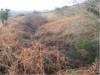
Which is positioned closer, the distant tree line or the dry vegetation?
the dry vegetation

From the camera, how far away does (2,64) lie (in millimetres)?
11898

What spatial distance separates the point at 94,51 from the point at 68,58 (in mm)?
1515

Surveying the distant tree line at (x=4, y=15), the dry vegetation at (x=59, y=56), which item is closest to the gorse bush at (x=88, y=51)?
the dry vegetation at (x=59, y=56)

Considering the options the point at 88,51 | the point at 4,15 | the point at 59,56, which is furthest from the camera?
the point at 4,15

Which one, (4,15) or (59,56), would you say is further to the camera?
(4,15)

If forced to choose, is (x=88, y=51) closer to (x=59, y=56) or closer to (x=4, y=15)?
(x=59, y=56)

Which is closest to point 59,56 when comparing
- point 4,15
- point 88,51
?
point 88,51

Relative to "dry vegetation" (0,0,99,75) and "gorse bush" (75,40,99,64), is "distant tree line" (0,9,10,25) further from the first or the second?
"gorse bush" (75,40,99,64)

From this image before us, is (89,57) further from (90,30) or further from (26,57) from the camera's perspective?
(26,57)

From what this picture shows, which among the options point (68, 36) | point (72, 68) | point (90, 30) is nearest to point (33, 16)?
point (68, 36)

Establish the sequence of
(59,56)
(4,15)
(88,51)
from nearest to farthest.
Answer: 1. (59,56)
2. (88,51)
3. (4,15)

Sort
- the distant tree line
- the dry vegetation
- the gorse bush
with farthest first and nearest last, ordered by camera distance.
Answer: the distant tree line → the gorse bush → the dry vegetation

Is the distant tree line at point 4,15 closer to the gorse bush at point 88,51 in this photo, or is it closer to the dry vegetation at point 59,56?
the dry vegetation at point 59,56

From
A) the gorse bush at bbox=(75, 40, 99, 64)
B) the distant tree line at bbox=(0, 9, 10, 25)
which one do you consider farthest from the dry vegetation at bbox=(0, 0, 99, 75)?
the distant tree line at bbox=(0, 9, 10, 25)
